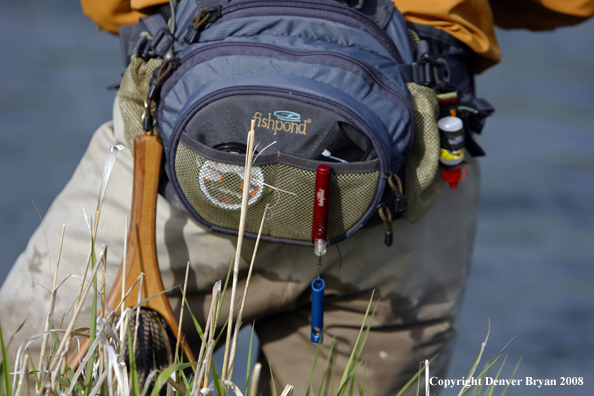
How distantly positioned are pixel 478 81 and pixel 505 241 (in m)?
3.38

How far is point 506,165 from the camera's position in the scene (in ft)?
16.3

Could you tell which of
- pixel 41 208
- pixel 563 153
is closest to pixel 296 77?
pixel 41 208

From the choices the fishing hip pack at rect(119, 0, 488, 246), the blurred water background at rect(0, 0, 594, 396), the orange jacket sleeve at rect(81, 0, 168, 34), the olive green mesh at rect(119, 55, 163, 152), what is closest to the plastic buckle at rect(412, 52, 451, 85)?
the fishing hip pack at rect(119, 0, 488, 246)

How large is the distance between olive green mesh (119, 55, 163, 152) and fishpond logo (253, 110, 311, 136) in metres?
0.27

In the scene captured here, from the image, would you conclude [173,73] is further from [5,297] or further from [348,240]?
[5,297]

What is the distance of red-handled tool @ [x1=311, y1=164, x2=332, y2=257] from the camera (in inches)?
41.7

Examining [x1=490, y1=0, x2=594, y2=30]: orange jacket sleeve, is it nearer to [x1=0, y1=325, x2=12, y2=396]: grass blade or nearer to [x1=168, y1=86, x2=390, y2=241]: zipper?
[x1=168, y1=86, x2=390, y2=241]: zipper

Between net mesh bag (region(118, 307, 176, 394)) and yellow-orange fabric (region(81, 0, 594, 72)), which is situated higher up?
yellow-orange fabric (region(81, 0, 594, 72))

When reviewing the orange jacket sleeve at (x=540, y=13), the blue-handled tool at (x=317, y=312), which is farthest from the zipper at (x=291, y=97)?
the orange jacket sleeve at (x=540, y=13)

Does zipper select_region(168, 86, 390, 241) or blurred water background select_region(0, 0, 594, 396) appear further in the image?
blurred water background select_region(0, 0, 594, 396)

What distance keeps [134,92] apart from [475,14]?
2.39 feet

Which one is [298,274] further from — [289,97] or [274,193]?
[289,97]

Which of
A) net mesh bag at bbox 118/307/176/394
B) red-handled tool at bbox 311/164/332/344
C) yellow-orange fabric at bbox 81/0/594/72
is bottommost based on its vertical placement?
net mesh bag at bbox 118/307/176/394

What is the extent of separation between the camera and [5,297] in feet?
4.67
